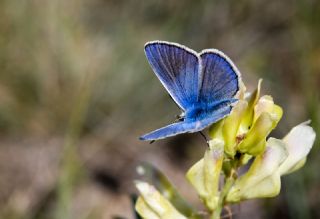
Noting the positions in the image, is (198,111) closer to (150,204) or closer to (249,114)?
(249,114)

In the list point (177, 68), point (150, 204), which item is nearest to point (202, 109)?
point (177, 68)

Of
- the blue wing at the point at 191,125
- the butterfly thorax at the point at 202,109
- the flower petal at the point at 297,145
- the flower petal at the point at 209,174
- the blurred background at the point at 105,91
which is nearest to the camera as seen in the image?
the blue wing at the point at 191,125

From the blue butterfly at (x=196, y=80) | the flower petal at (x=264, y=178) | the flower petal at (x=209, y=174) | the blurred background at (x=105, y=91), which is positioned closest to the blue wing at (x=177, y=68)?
the blue butterfly at (x=196, y=80)

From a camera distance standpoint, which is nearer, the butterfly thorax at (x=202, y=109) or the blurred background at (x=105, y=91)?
the butterfly thorax at (x=202, y=109)

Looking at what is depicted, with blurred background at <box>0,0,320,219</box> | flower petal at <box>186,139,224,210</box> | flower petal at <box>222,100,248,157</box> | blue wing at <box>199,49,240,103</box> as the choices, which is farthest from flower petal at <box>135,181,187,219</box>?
blurred background at <box>0,0,320,219</box>

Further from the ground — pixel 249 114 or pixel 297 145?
pixel 249 114

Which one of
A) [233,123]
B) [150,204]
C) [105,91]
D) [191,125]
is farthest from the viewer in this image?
[105,91]

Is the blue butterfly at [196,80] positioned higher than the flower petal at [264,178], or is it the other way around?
the blue butterfly at [196,80]

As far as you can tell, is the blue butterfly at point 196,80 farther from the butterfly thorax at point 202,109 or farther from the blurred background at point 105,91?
the blurred background at point 105,91

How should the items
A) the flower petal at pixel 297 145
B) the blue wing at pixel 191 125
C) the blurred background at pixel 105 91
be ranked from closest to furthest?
the blue wing at pixel 191 125, the flower petal at pixel 297 145, the blurred background at pixel 105 91
